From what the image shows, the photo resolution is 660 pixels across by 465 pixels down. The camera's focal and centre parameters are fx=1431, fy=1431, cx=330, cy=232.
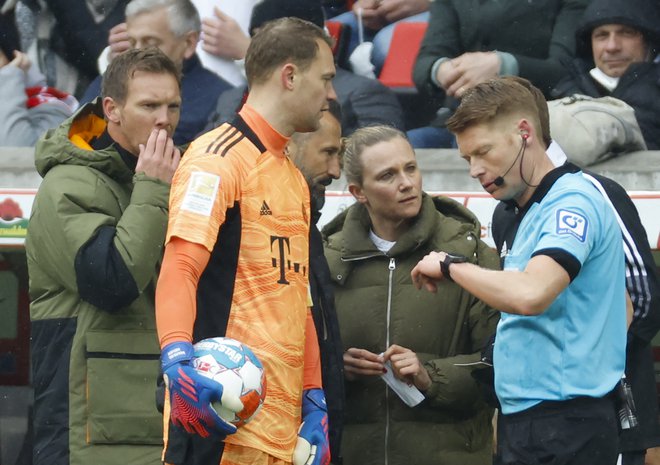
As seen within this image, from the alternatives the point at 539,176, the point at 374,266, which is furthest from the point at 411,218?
the point at 539,176

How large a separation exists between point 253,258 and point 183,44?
3.31 meters

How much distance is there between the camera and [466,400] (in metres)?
5.08

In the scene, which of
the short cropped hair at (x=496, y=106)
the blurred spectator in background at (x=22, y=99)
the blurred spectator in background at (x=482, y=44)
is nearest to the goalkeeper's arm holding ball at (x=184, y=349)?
the short cropped hair at (x=496, y=106)

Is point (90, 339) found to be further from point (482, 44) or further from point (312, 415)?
point (482, 44)

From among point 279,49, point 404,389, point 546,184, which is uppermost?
point 279,49

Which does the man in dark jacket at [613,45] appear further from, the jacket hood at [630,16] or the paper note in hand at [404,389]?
the paper note in hand at [404,389]

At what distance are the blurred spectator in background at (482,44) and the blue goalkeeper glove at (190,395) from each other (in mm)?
3306

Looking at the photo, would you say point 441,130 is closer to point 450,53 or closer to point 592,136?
point 450,53

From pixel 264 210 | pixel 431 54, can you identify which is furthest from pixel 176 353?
pixel 431 54

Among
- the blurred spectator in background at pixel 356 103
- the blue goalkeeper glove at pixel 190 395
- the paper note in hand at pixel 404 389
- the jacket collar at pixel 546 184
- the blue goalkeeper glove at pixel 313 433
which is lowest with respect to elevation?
the paper note in hand at pixel 404 389

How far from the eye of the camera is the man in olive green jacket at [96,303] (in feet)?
15.2

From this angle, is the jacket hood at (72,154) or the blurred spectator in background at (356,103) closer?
the jacket hood at (72,154)

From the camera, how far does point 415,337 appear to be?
17.0 ft

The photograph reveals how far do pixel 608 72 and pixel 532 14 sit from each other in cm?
50
